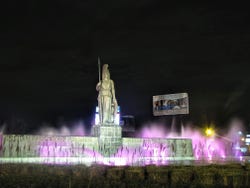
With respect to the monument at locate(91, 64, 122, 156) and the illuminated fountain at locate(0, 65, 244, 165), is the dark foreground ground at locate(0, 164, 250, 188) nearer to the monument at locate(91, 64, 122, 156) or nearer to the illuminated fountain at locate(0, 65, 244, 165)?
the illuminated fountain at locate(0, 65, 244, 165)

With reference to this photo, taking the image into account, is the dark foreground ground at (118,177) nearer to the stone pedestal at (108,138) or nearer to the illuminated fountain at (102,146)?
the illuminated fountain at (102,146)

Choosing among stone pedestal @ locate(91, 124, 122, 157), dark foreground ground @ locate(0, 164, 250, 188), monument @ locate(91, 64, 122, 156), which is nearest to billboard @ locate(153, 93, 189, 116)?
monument @ locate(91, 64, 122, 156)

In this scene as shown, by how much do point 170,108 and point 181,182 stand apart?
51.3 metres

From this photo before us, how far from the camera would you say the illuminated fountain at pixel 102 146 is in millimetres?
26833

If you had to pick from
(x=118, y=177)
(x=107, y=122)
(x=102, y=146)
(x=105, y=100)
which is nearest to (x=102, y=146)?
(x=102, y=146)

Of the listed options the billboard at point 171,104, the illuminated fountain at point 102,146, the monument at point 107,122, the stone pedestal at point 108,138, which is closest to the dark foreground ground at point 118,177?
the illuminated fountain at point 102,146

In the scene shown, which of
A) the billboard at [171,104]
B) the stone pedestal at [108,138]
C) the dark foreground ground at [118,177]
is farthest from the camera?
the billboard at [171,104]

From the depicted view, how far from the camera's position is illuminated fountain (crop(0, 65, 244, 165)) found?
26.8 m

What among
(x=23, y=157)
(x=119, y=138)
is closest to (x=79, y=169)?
(x=23, y=157)

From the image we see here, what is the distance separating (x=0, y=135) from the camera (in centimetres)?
2647

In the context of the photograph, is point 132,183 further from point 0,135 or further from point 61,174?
point 0,135

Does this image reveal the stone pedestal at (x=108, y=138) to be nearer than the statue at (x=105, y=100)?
Yes

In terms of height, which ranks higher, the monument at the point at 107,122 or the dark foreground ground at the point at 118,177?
the monument at the point at 107,122

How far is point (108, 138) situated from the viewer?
99.4 feet
